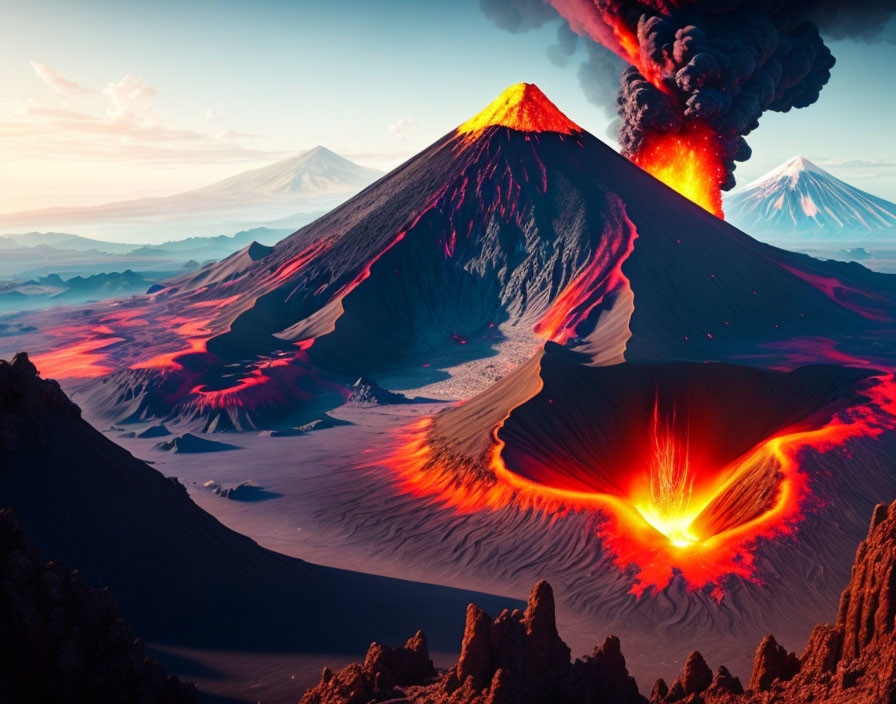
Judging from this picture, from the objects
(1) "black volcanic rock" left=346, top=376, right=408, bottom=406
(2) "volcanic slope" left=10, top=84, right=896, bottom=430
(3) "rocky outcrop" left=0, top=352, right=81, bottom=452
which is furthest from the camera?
(2) "volcanic slope" left=10, top=84, right=896, bottom=430

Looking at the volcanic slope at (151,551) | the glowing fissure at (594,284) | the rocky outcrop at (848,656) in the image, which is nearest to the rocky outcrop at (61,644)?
the volcanic slope at (151,551)

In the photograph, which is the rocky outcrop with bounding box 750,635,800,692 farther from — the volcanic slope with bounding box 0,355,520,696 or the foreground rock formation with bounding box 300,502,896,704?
the volcanic slope with bounding box 0,355,520,696

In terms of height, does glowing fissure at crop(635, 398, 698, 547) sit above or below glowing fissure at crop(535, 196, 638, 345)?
below

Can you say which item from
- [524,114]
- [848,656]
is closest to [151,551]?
[848,656]

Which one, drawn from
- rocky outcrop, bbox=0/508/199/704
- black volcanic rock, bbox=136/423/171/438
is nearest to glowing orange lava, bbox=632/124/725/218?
black volcanic rock, bbox=136/423/171/438

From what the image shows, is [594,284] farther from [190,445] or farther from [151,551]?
[151,551]

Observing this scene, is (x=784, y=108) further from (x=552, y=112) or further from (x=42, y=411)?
(x=42, y=411)
